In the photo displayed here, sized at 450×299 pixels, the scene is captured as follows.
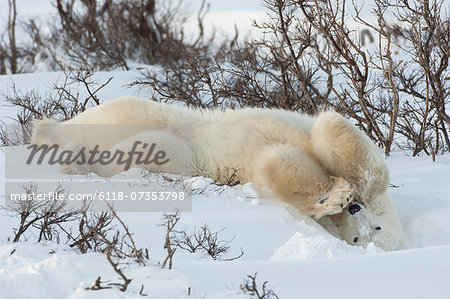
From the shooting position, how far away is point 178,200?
3982mm

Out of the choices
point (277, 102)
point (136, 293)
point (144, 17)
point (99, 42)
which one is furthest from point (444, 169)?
point (144, 17)

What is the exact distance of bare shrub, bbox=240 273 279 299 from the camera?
Result: 7.16ft

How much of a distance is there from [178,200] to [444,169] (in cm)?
262

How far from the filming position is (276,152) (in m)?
4.29

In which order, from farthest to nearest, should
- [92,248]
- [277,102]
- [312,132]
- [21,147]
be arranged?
[277,102] < [21,147] < [312,132] < [92,248]

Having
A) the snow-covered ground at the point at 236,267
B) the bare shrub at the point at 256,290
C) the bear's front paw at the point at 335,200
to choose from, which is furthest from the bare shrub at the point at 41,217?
the bear's front paw at the point at 335,200

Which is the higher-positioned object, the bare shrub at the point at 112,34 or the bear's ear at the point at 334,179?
the bare shrub at the point at 112,34

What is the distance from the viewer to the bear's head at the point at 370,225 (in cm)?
406

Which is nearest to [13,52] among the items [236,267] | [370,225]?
[370,225]

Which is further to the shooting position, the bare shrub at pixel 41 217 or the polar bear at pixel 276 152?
the polar bear at pixel 276 152

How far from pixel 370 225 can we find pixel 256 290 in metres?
2.13

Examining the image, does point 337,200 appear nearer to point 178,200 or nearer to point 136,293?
point 178,200

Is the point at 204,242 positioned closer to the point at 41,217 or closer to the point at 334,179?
the point at 41,217

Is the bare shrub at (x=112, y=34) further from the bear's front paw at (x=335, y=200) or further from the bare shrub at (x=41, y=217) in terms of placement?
the bare shrub at (x=41, y=217)
